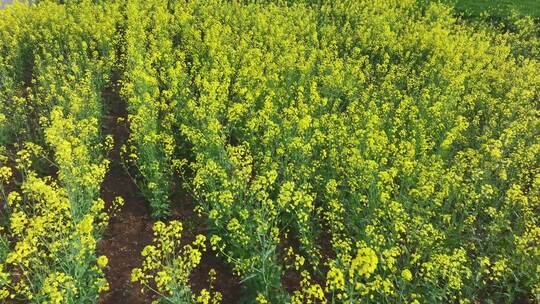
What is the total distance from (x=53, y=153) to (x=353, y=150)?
20.3 ft

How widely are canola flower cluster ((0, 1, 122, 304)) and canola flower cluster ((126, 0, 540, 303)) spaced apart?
45.5 inches

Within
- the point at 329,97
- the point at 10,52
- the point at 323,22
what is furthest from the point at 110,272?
the point at 323,22

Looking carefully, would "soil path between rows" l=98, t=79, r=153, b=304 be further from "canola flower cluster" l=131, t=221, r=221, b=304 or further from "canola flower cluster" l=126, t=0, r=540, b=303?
"canola flower cluster" l=126, t=0, r=540, b=303

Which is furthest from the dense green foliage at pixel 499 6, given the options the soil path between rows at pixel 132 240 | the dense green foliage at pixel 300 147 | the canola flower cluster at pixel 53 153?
the soil path between rows at pixel 132 240

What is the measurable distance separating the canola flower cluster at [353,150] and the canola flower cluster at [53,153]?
1154 millimetres

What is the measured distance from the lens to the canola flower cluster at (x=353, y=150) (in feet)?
18.3

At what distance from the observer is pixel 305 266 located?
639cm

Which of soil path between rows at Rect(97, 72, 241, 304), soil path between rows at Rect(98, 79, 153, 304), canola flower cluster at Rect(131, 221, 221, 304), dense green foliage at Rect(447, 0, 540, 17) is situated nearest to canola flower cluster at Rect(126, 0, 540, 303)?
soil path between rows at Rect(97, 72, 241, 304)

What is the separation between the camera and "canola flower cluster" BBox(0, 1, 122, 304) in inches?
200

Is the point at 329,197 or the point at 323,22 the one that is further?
the point at 323,22

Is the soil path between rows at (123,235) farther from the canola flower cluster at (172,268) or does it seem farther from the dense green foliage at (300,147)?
the canola flower cluster at (172,268)

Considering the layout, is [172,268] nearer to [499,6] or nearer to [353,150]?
[353,150]

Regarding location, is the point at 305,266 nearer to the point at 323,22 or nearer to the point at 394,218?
the point at 394,218

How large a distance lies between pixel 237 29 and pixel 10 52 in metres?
6.69
